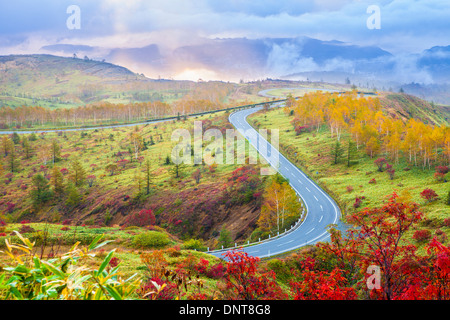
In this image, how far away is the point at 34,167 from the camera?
7800 centimetres

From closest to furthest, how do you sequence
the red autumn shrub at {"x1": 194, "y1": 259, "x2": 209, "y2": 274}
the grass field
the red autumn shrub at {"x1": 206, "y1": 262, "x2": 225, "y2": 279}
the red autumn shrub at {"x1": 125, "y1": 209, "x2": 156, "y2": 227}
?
the red autumn shrub at {"x1": 206, "y1": 262, "x2": 225, "y2": 279} < the red autumn shrub at {"x1": 194, "y1": 259, "x2": 209, "y2": 274} < the grass field < the red autumn shrub at {"x1": 125, "y1": 209, "x2": 156, "y2": 227}

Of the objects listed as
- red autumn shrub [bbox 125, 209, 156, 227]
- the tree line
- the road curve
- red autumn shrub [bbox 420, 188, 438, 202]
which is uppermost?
the tree line

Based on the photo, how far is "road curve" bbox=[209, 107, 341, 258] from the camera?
2998cm

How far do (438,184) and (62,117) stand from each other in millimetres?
133177

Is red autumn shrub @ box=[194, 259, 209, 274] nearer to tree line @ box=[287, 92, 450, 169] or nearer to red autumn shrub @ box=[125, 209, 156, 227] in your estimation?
red autumn shrub @ box=[125, 209, 156, 227]

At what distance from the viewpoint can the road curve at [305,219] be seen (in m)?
30.0

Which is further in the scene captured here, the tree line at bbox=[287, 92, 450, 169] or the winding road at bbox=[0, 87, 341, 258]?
the tree line at bbox=[287, 92, 450, 169]

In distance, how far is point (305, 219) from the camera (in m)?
37.3

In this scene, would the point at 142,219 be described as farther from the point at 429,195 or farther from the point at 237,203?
the point at 429,195

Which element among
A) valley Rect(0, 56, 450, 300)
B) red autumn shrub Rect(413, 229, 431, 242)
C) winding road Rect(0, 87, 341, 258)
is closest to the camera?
valley Rect(0, 56, 450, 300)

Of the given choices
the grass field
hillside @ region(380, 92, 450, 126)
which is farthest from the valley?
hillside @ region(380, 92, 450, 126)

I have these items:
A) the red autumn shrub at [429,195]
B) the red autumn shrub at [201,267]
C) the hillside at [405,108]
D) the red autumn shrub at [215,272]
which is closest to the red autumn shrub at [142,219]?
the red autumn shrub at [201,267]

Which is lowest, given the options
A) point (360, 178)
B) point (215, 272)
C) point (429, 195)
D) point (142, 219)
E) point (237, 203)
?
point (142, 219)

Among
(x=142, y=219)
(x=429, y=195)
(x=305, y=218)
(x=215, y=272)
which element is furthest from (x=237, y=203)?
(x=215, y=272)
